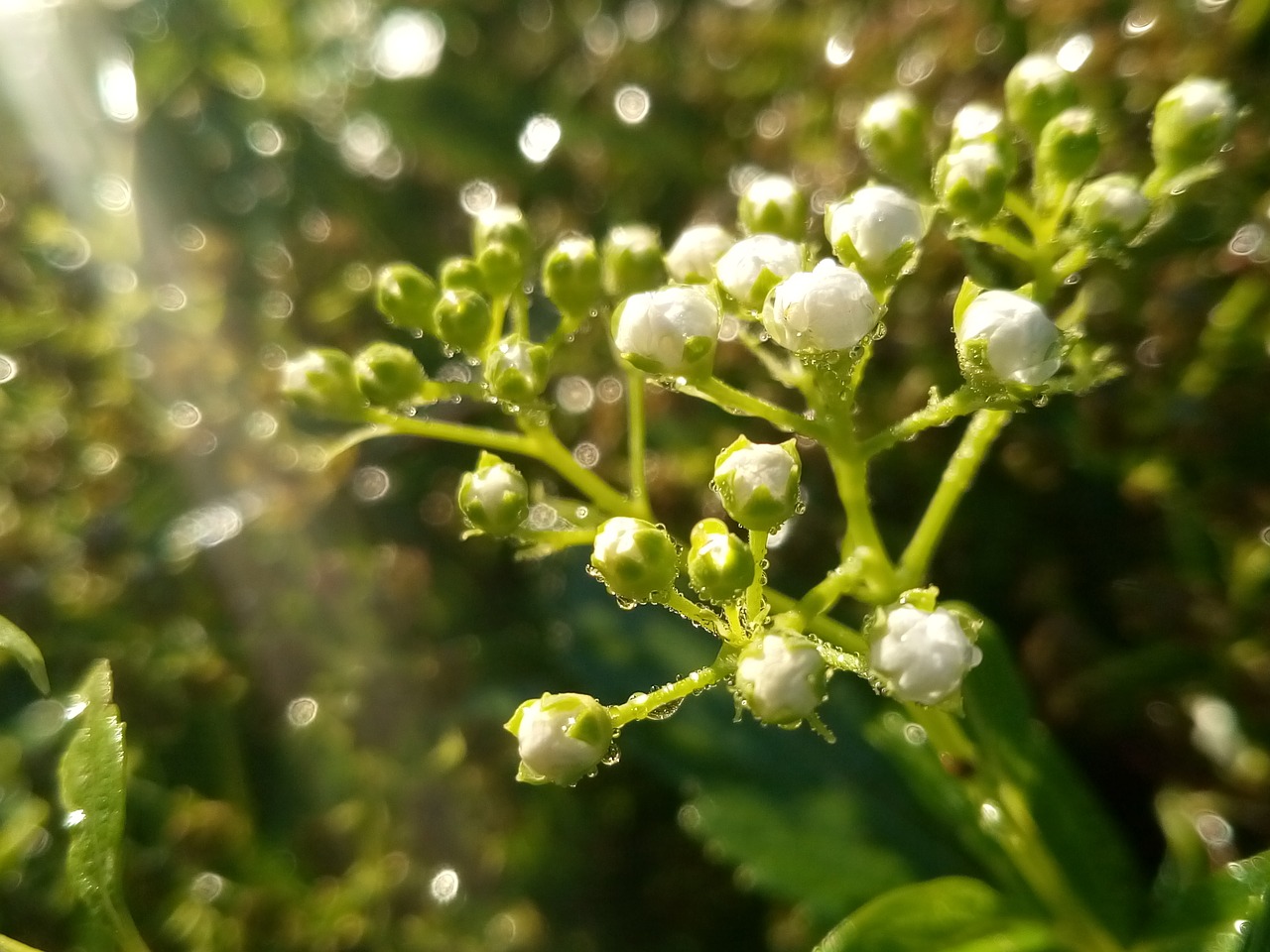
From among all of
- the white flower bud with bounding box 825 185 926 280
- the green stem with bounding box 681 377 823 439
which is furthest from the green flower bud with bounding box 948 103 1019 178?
the green stem with bounding box 681 377 823 439

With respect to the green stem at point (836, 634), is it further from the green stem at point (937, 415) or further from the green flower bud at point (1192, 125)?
the green flower bud at point (1192, 125)

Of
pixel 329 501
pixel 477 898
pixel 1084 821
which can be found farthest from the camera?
pixel 329 501

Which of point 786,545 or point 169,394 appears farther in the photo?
point 169,394

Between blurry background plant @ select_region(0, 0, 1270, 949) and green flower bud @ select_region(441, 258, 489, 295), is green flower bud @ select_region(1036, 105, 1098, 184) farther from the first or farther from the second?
green flower bud @ select_region(441, 258, 489, 295)

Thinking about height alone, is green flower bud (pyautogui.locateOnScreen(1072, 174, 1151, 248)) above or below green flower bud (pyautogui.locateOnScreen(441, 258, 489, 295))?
above

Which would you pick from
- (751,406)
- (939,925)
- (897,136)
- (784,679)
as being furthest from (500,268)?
(939,925)

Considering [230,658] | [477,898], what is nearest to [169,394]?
[230,658]

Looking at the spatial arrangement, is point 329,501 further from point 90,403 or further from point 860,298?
point 860,298

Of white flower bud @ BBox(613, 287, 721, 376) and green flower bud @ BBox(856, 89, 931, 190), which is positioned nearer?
white flower bud @ BBox(613, 287, 721, 376)

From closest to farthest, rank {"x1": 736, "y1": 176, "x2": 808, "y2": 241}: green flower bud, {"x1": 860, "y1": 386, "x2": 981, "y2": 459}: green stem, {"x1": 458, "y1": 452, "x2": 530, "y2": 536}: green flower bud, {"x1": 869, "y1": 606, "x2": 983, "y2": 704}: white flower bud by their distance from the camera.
Result: {"x1": 869, "y1": 606, "x2": 983, "y2": 704}: white flower bud → {"x1": 860, "y1": 386, "x2": 981, "y2": 459}: green stem → {"x1": 458, "y1": 452, "x2": 530, "y2": 536}: green flower bud → {"x1": 736, "y1": 176, "x2": 808, "y2": 241}: green flower bud
